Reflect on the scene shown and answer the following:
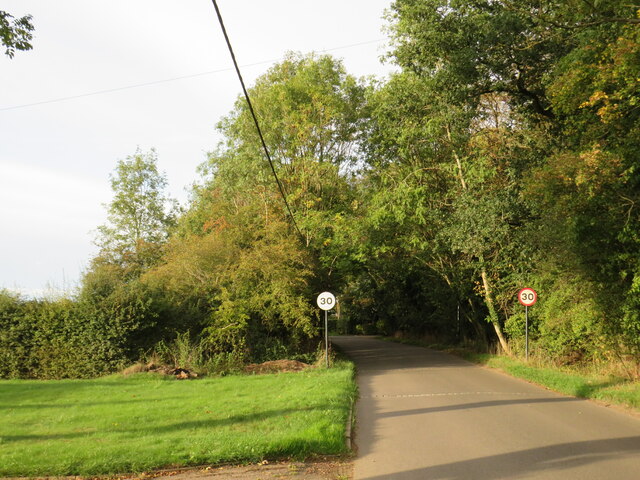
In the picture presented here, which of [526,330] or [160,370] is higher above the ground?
[526,330]

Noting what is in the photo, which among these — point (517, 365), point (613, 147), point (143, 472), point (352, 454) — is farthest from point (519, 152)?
point (143, 472)

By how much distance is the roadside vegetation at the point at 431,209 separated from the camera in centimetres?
1396

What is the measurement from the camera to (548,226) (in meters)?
16.9

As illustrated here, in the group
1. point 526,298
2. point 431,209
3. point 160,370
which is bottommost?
point 160,370

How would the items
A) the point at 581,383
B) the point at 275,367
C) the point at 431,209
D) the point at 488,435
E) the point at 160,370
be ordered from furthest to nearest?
the point at 431,209 → the point at 275,367 → the point at 160,370 → the point at 581,383 → the point at 488,435

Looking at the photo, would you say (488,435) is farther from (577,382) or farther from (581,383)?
(577,382)

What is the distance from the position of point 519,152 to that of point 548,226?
12.4 ft

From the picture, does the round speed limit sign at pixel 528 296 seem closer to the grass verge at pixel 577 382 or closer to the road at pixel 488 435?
the grass verge at pixel 577 382

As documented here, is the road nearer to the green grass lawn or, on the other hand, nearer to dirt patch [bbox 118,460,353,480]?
dirt patch [bbox 118,460,353,480]

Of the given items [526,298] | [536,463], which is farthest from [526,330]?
[536,463]

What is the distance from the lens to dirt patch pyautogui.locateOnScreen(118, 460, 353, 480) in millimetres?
6977

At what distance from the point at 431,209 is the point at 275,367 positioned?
9.77 meters

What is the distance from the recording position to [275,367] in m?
20.5

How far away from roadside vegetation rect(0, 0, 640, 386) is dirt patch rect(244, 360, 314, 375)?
41.4 inches
